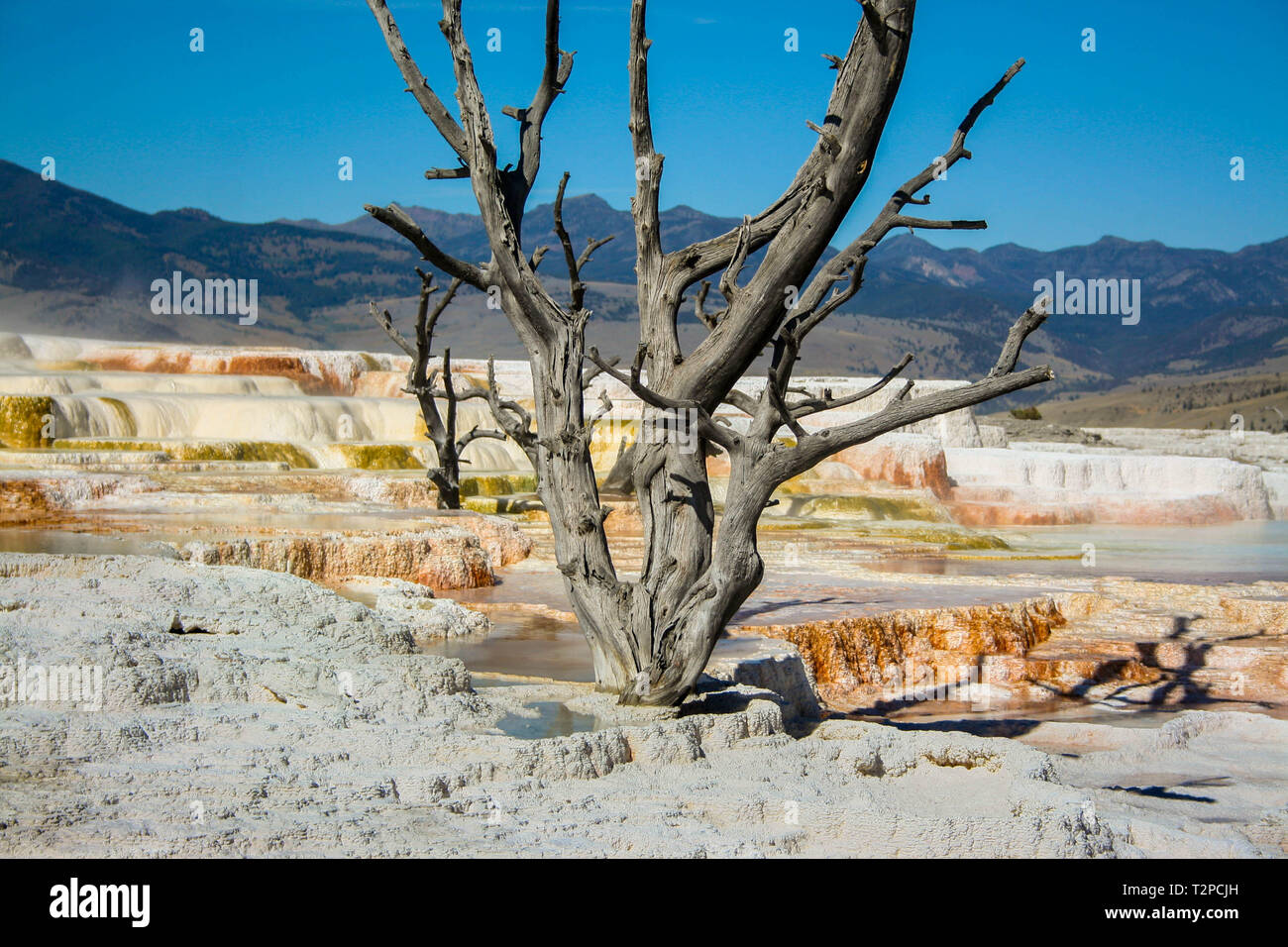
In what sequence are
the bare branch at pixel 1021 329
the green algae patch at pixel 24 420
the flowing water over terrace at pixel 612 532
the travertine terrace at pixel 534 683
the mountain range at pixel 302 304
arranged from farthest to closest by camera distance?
1. the mountain range at pixel 302 304
2. the green algae patch at pixel 24 420
3. the flowing water over terrace at pixel 612 532
4. the bare branch at pixel 1021 329
5. the travertine terrace at pixel 534 683

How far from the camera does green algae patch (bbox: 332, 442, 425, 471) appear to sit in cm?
1841

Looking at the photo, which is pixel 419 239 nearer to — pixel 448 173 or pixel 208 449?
pixel 448 173

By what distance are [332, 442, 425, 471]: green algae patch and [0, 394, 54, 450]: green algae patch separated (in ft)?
13.4

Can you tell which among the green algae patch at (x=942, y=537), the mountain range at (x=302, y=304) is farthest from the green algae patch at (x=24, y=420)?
the mountain range at (x=302, y=304)

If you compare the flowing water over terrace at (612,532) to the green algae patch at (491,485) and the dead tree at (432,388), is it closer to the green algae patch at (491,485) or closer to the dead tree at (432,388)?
the green algae patch at (491,485)

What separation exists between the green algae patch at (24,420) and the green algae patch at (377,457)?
4.09 meters

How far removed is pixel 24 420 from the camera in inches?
707

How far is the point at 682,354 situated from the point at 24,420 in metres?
15.8

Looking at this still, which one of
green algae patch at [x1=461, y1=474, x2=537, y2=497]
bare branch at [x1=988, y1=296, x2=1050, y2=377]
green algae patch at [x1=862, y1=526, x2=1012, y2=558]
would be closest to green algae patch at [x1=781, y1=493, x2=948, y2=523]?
green algae patch at [x1=862, y1=526, x2=1012, y2=558]

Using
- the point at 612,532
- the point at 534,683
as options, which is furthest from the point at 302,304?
the point at 534,683

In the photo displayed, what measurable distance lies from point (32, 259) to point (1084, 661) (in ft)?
393

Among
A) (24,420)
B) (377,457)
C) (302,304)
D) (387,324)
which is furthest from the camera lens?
(302,304)

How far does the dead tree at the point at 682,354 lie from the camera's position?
187 inches
